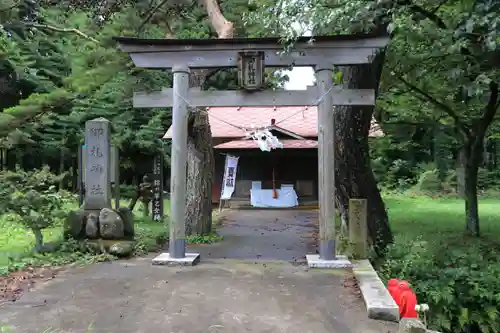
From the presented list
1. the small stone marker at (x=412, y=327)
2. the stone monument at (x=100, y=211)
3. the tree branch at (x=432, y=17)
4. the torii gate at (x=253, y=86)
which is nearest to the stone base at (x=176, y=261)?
the torii gate at (x=253, y=86)

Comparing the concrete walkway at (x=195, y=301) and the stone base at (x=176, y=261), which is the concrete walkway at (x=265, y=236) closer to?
the stone base at (x=176, y=261)

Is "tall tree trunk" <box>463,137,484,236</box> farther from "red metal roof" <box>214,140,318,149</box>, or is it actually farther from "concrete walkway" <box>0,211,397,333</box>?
"red metal roof" <box>214,140,318,149</box>

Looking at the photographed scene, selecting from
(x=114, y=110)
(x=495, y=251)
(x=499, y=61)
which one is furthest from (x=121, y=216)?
(x=114, y=110)

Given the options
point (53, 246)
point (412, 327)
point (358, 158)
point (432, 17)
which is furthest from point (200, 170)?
point (412, 327)

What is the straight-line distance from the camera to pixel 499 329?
712 cm

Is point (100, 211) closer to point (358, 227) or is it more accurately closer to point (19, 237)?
point (19, 237)

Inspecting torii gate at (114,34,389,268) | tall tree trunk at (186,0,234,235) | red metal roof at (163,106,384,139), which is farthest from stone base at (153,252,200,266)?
red metal roof at (163,106,384,139)

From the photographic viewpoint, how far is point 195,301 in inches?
197

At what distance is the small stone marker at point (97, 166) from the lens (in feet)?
26.7

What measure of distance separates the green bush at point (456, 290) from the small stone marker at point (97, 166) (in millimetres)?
4931

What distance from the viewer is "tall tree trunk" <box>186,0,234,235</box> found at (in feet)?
34.6

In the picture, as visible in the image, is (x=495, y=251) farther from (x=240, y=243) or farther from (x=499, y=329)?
(x=240, y=243)

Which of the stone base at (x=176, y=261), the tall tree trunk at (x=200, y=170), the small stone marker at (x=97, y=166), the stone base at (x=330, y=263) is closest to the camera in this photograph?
the stone base at (x=330, y=263)

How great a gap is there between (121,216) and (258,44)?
12.5ft
